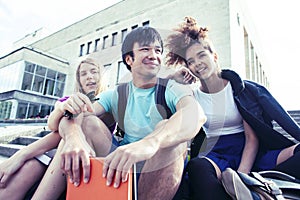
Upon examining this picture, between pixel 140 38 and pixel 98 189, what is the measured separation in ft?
1.22

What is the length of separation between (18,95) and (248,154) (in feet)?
29.3

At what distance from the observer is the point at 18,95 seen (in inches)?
297

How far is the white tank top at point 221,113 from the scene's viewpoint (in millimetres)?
750

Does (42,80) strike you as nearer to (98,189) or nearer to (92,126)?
(92,126)

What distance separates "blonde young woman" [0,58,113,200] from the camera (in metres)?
0.59

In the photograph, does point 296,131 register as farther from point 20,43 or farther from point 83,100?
point 20,43

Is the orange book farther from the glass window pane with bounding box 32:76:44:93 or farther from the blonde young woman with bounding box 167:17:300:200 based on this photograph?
the glass window pane with bounding box 32:76:44:93

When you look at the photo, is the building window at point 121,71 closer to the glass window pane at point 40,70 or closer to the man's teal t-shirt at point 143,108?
the man's teal t-shirt at point 143,108

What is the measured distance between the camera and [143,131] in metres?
0.50

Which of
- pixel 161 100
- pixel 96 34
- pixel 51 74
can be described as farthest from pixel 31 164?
pixel 51 74

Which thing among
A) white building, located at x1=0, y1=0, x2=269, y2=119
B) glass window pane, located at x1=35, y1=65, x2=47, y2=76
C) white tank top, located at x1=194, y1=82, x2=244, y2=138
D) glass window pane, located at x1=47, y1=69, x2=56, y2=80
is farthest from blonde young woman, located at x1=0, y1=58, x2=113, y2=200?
glass window pane, located at x1=47, y1=69, x2=56, y2=80

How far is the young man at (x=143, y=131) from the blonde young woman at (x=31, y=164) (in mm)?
76

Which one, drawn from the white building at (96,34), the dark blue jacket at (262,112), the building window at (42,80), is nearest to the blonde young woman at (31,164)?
the dark blue jacket at (262,112)

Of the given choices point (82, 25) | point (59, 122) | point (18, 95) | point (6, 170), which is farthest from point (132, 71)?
point (82, 25)
